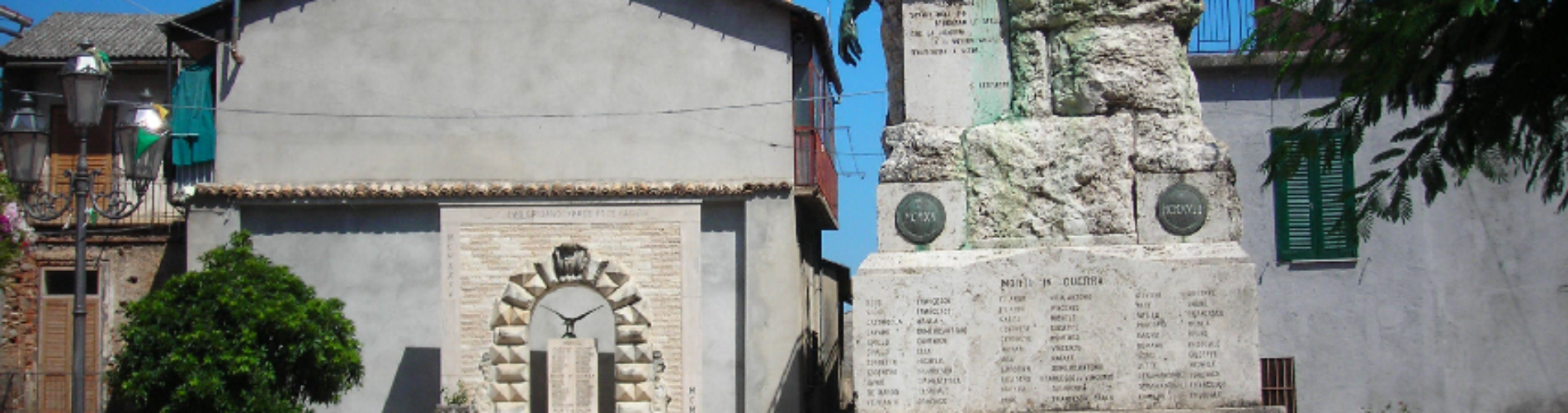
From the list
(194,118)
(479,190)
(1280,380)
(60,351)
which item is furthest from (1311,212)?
(60,351)

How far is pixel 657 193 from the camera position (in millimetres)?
18656

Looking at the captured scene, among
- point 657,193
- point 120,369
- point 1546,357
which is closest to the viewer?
point 120,369

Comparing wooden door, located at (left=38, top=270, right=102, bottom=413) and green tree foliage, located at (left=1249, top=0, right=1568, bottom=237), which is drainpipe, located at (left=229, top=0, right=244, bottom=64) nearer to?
wooden door, located at (left=38, top=270, right=102, bottom=413)

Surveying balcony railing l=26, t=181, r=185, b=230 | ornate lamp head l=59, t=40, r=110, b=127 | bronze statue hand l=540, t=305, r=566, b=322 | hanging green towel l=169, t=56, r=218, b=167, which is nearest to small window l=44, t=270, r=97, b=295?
balcony railing l=26, t=181, r=185, b=230

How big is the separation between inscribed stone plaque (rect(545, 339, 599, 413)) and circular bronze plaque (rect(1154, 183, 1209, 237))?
7.95 metres

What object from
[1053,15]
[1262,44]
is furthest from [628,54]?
[1262,44]

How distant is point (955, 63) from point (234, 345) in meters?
7.99

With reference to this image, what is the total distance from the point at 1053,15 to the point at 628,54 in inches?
355

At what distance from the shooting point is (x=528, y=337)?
17891 millimetres

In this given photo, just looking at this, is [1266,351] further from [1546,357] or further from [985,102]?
[985,102]

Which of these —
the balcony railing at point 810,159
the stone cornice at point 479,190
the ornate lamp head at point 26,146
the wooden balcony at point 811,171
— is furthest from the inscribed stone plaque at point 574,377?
the ornate lamp head at point 26,146

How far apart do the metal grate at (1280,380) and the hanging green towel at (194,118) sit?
11.5m

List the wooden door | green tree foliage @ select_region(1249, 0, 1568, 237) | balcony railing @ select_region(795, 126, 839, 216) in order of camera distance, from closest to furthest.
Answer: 1. green tree foliage @ select_region(1249, 0, 1568, 237)
2. balcony railing @ select_region(795, 126, 839, 216)
3. the wooden door

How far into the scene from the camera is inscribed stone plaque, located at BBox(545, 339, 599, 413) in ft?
56.9
